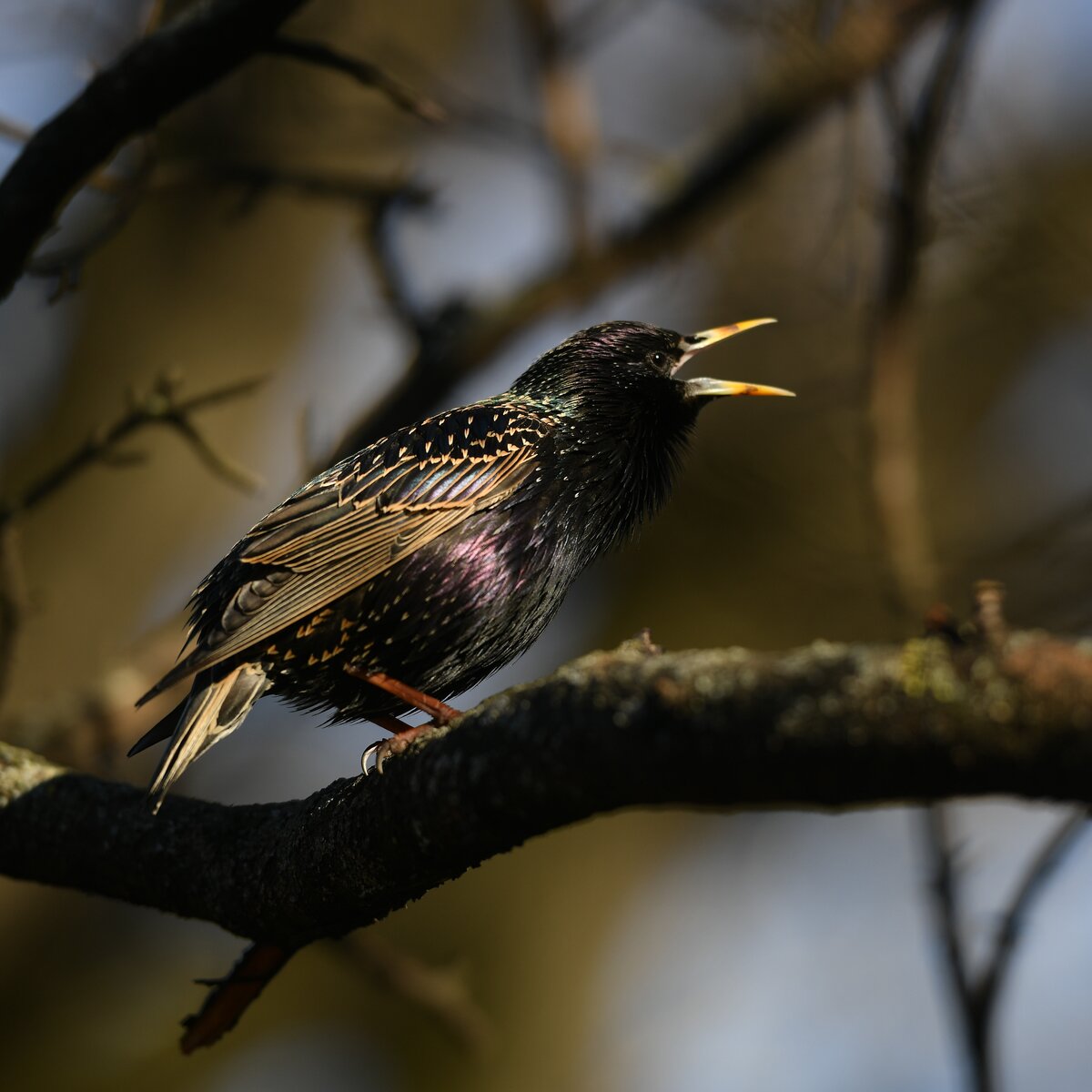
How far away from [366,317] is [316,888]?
329cm

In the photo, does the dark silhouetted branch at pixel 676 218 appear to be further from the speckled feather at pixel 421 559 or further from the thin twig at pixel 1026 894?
the thin twig at pixel 1026 894

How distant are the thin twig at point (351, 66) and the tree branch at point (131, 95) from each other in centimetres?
9

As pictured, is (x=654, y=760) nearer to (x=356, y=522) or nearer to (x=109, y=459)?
(x=356, y=522)

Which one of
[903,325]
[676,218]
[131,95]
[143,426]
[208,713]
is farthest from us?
[676,218]

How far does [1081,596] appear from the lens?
19.4 feet

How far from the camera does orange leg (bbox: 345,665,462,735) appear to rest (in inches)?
145

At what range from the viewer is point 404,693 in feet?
12.3

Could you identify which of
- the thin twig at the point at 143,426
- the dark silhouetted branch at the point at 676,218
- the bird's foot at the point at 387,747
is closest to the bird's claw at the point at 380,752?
the bird's foot at the point at 387,747

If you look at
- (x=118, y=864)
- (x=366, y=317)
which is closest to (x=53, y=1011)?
(x=366, y=317)

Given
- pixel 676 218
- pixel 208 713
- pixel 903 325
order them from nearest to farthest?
pixel 208 713, pixel 903 325, pixel 676 218

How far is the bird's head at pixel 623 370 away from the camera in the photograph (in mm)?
4375

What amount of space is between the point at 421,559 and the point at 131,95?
1.35m

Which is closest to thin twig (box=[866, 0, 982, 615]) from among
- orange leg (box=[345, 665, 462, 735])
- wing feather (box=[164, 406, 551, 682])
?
wing feather (box=[164, 406, 551, 682])

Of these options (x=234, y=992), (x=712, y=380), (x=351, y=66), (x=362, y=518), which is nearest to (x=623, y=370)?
(x=712, y=380)
